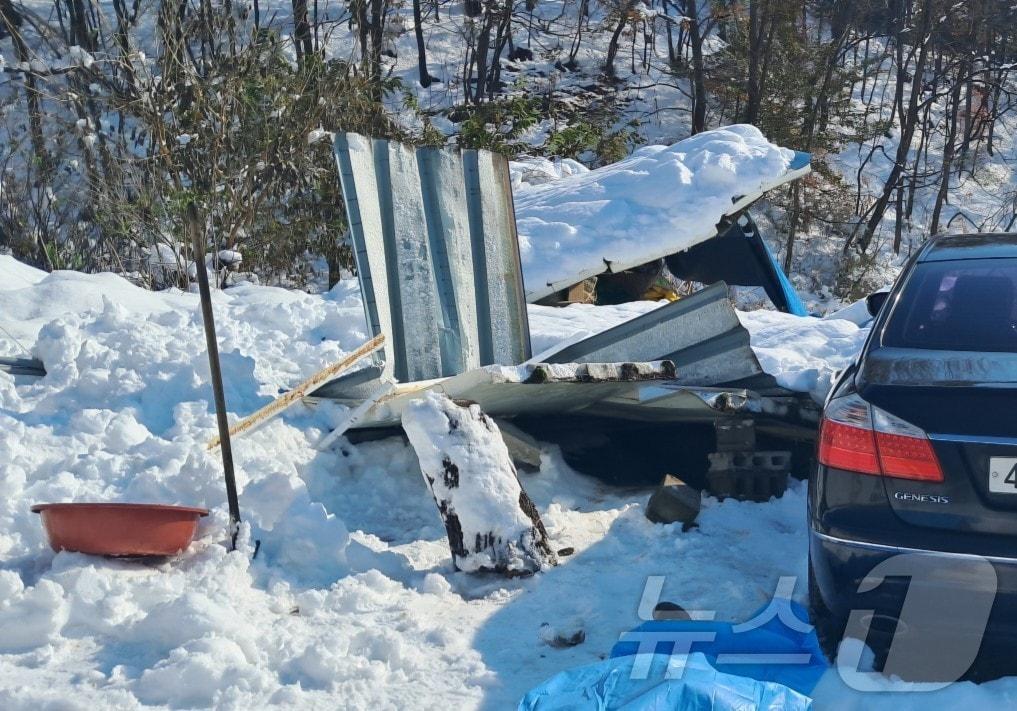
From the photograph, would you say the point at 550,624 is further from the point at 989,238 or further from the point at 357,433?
the point at 989,238

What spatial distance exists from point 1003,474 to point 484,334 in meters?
3.74

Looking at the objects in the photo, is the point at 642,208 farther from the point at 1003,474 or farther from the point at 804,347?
the point at 1003,474

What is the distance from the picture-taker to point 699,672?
9.43ft

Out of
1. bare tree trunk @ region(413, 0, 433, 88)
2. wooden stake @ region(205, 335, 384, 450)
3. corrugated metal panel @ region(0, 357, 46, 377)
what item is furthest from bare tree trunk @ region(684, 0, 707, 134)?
corrugated metal panel @ region(0, 357, 46, 377)

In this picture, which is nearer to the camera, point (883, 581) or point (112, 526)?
point (883, 581)

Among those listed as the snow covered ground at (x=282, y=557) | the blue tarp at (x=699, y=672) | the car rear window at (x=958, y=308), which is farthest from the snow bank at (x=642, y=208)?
the blue tarp at (x=699, y=672)

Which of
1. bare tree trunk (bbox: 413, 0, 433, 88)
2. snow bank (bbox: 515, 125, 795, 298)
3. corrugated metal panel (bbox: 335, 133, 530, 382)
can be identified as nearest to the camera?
corrugated metal panel (bbox: 335, 133, 530, 382)

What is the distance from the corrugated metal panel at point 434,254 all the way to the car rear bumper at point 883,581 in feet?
9.45

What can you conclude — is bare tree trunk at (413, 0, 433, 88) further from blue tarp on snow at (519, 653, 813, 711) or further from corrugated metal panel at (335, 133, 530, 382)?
blue tarp on snow at (519, 653, 813, 711)

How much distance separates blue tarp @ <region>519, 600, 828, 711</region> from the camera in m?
2.78

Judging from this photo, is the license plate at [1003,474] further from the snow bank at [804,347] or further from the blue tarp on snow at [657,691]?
the snow bank at [804,347]

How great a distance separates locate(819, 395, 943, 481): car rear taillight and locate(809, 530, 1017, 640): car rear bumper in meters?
0.22

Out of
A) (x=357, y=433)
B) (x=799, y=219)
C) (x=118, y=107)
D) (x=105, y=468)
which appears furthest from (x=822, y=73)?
(x=105, y=468)

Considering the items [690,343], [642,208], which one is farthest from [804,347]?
[642,208]
